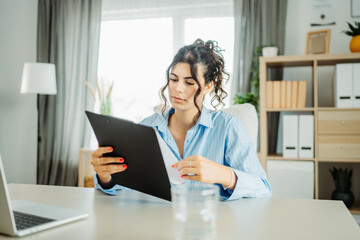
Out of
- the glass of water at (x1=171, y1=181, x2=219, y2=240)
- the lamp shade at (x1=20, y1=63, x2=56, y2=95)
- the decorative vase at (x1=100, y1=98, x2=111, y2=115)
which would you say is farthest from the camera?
the decorative vase at (x1=100, y1=98, x2=111, y2=115)

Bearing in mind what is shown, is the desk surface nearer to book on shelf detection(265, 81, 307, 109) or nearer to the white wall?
book on shelf detection(265, 81, 307, 109)

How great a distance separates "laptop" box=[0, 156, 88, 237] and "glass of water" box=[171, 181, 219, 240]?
0.29 meters

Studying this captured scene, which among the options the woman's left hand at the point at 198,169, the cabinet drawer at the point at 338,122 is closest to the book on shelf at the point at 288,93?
the cabinet drawer at the point at 338,122

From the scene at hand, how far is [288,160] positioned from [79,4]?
8.82 feet

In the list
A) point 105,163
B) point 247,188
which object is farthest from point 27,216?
point 247,188

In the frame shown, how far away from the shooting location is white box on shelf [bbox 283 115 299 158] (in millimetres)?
2570

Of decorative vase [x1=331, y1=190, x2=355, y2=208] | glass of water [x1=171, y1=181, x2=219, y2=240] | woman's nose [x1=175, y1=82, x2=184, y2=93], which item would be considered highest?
woman's nose [x1=175, y1=82, x2=184, y2=93]

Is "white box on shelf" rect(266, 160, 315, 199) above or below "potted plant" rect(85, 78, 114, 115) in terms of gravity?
below

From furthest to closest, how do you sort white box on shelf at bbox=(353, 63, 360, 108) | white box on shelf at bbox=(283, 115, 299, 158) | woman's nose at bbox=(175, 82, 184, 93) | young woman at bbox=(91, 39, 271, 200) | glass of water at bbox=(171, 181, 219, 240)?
white box on shelf at bbox=(283, 115, 299, 158)
white box on shelf at bbox=(353, 63, 360, 108)
woman's nose at bbox=(175, 82, 184, 93)
young woman at bbox=(91, 39, 271, 200)
glass of water at bbox=(171, 181, 219, 240)

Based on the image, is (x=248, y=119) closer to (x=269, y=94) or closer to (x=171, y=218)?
(x=171, y=218)

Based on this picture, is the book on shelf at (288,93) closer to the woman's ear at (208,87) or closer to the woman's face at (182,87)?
the woman's ear at (208,87)

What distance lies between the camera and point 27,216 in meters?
0.75

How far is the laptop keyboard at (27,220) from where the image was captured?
69cm

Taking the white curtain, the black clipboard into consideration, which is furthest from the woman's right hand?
the white curtain
